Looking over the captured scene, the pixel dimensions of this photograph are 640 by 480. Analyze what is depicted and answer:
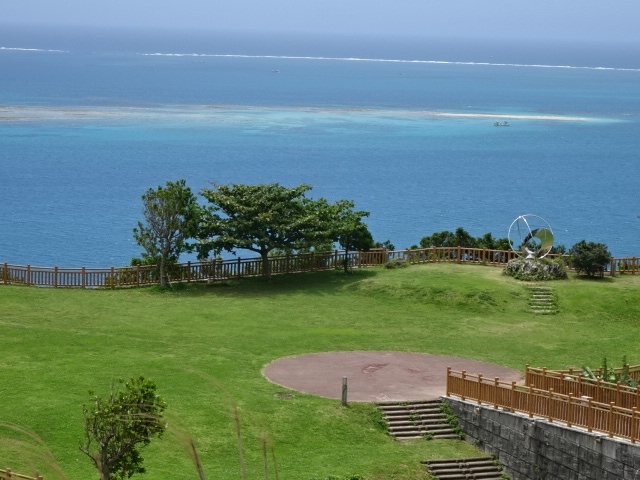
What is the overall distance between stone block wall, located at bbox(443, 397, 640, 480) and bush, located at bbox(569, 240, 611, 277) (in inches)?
755

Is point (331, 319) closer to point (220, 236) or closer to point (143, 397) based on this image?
point (220, 236)

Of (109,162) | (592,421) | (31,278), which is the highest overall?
(109,162)

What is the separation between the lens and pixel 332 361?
1629 inches

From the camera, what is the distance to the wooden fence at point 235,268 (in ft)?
175

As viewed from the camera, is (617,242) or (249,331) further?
(617,242)

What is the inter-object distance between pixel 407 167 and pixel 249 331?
94641 millimetres

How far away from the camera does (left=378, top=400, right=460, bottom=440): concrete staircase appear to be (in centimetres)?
3578

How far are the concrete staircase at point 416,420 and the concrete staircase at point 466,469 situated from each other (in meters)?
1.63

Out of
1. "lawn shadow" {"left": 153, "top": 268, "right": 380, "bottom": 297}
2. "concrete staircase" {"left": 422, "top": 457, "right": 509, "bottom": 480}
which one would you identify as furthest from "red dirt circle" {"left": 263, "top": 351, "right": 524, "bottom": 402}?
"lawn shadow" {"left": 153, "top": 268, "right": 380, "bottom": 297}

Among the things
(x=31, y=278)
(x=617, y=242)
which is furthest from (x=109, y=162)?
(x=31, y=278)

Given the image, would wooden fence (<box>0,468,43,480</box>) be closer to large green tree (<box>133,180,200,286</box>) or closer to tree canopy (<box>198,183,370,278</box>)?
large green tree (<box>133,180,200,286</box>)

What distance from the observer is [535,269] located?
5375 cm

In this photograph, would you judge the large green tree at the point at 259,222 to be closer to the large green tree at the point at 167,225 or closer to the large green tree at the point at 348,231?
the large green tree at the point at 167,225

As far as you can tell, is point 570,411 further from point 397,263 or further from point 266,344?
point 397,263
